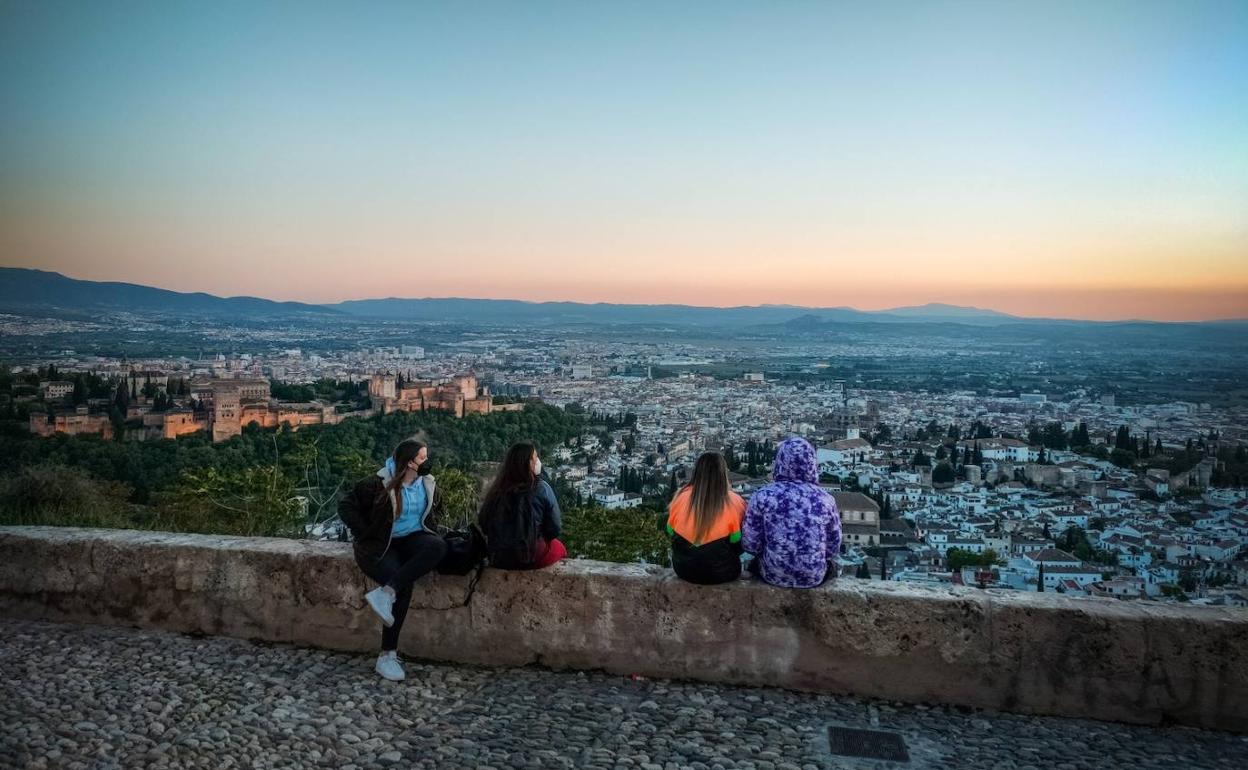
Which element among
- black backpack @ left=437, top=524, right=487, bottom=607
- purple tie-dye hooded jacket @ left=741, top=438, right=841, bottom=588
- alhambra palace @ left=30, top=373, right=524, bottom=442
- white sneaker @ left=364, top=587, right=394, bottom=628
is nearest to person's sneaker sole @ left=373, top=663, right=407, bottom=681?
white sneaker @ left=364, top=587, right=394, bottom=628

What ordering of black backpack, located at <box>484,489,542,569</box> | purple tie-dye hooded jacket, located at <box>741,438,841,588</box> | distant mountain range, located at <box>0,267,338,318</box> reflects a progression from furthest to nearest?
distant mountain range, located at <box>0,267,338,318</box>, black backpack, located at <box>484,489,542,569</box>, purple tie-dye hooded jacket, located at <box>741,438,841,588</box>

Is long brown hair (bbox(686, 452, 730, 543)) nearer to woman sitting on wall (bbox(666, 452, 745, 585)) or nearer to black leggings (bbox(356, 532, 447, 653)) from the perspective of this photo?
woman sitting on wall (bbox(666, 452, 745, 585))

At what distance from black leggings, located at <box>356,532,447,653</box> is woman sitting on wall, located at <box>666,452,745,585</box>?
3.45 feet

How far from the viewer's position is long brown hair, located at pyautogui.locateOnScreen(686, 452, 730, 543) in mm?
3467

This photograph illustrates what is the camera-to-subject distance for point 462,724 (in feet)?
10.1

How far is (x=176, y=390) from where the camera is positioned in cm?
2033

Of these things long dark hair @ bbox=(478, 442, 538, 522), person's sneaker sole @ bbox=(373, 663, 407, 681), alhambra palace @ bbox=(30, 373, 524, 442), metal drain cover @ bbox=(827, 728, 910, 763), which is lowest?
alhambra palace @ bbox=(30, 373, 524, 442)

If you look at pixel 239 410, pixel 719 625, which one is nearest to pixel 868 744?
pixel 719 625

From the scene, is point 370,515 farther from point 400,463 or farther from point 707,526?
point 707,526

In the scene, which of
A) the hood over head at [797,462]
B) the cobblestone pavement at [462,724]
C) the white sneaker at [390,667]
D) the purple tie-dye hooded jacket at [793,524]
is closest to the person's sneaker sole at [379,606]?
the white sneaker at [390,667]

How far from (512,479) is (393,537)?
1.94ft

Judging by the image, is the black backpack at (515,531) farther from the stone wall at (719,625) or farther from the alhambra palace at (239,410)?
the alhambra palace at (239,410)

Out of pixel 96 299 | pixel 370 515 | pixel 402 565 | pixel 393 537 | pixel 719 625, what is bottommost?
pixel 719 625

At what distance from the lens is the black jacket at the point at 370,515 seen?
11.8 ft
